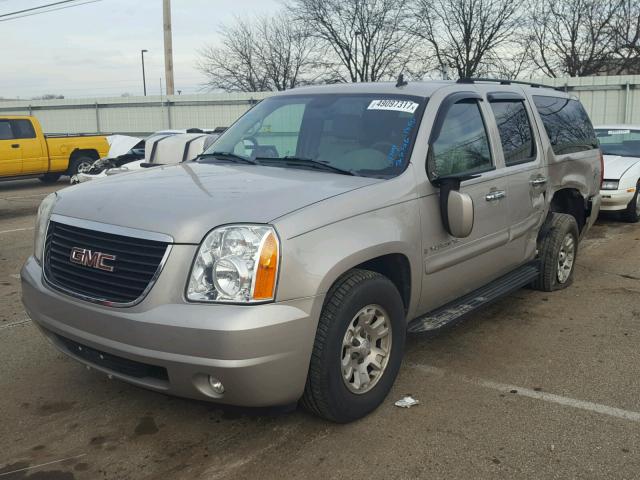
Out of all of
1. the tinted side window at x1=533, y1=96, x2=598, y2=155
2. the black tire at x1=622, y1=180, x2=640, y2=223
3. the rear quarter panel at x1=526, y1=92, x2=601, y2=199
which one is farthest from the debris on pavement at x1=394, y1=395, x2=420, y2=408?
the black tire at x1=622, y1=180, x2=640, y2=223

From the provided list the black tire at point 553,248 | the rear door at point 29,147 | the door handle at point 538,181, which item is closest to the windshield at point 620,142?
the black tire at point 553,248

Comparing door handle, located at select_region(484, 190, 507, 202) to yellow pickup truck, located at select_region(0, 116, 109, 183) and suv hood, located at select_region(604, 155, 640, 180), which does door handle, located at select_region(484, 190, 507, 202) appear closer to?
suv hood, located at select_region(604, 155, 640, 180)

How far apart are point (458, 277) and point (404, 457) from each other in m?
1.45

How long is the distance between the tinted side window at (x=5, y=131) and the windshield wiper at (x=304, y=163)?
519 inches

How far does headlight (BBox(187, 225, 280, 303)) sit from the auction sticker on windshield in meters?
1.58

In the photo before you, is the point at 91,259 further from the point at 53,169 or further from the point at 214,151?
the point at 53,169

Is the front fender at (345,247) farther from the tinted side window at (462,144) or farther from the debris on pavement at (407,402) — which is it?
the debris on pavement at (407,402)

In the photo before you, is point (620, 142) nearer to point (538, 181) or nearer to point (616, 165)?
point (616, 165)

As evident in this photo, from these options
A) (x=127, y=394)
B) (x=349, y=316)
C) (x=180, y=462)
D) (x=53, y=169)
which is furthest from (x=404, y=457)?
(x=53, y=169)

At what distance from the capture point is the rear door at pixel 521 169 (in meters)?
4.71

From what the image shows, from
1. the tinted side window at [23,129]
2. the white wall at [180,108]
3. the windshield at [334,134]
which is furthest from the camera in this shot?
the white wall at [180,108]

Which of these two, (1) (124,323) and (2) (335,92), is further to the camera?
(2) (335,92)

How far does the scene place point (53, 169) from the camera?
53.4 ft

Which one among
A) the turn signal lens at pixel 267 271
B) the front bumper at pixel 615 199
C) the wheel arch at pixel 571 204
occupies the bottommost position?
the front bumper at pixel 615 199
